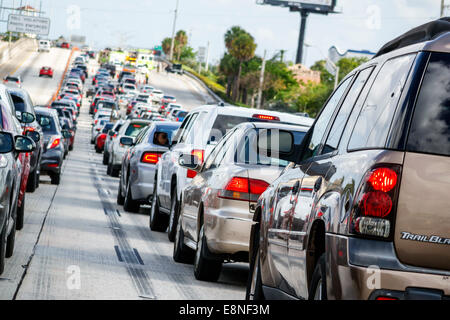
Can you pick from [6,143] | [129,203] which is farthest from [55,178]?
[6,143]

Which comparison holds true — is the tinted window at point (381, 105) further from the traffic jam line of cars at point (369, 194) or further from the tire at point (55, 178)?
the tire at point (55, 178)

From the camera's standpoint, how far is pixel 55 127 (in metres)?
23.5

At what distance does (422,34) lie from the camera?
554cm

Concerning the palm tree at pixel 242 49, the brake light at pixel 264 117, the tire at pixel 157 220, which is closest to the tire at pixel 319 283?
→ the brake light at pixel 264 117

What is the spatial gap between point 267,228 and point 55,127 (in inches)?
657

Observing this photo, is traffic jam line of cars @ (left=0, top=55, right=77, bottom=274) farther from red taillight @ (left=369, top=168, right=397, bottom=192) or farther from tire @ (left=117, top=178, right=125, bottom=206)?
red taillight @ (left=369, top=168, right=397, bottom=192)

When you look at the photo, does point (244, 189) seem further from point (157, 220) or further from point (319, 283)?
point (157, 220)

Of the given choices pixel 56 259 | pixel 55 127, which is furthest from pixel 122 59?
pixel 56 259

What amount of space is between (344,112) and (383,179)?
1393 mm

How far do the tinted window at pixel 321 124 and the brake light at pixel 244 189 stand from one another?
8.42 ft

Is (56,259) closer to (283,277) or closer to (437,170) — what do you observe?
(283,277)

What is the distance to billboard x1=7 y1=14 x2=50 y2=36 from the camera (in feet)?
304

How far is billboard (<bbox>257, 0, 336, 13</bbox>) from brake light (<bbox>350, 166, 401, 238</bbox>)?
145 metres

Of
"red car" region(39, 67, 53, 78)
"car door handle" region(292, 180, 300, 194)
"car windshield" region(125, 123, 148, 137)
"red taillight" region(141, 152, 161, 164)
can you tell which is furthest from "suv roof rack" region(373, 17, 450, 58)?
"red car" region(39, 67, 53, 78)
